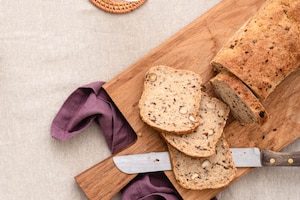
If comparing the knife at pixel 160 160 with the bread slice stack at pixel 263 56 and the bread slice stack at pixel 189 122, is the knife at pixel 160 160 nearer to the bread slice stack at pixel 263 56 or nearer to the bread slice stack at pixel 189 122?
the bread slice stack at pixel 189 122

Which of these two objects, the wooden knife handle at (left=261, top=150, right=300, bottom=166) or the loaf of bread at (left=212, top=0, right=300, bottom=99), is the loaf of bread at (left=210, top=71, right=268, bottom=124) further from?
the wooden knife handle at (left=261, top=150, right=300, bottom=166)

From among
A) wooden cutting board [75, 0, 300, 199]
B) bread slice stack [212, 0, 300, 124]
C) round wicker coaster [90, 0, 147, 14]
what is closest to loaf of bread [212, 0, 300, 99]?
bread slice stack [212, 0, 300, 124]

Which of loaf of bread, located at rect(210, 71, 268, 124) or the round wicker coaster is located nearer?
loaf of bread, located at rect(210, 71, 268, 124)

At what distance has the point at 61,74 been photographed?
8.64ft

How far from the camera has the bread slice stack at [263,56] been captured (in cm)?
236

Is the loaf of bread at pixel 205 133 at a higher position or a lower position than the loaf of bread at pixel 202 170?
higher

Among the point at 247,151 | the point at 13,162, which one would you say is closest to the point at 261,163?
the point at 247,151

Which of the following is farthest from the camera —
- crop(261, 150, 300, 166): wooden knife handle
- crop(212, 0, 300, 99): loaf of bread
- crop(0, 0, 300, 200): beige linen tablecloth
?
crop(0, 0, 300, 200): beige linen tablecloth

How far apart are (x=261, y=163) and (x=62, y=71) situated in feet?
3.59

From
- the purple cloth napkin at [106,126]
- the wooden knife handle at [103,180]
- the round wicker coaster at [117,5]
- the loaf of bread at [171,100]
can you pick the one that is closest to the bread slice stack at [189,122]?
the loaf of bread at [171,100]

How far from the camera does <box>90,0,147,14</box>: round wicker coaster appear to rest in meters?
2.66

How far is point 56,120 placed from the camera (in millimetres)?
2582

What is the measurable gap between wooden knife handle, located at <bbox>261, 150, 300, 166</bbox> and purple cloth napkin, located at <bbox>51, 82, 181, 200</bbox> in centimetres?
47

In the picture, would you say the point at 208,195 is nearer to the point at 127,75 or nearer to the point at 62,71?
the point at 127,75
